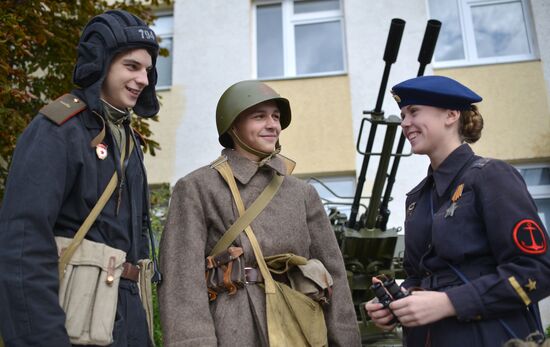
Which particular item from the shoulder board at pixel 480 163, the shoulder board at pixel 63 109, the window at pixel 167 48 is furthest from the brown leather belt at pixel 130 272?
the window at pixel 167 48

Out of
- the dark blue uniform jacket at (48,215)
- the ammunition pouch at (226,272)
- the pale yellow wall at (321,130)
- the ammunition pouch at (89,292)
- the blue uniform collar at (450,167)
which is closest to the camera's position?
the dark blue uniform jacket at (48,215)

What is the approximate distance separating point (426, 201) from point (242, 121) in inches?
40.2

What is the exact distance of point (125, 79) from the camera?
238 cm

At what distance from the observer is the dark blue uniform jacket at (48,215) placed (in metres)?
1.82

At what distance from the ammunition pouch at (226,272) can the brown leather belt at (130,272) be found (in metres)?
0.40

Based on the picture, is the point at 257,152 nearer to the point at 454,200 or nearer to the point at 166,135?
the point at 454,200

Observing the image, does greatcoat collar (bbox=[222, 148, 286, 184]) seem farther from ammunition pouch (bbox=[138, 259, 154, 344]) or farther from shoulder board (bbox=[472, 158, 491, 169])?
shoulder board (bbox=[472, 158, 491, 169])

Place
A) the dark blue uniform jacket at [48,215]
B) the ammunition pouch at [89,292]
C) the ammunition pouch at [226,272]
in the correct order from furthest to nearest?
the ammunition pouch at [226,272]
the ammunition pouch at [89,292]
the dark blue uniform jacket at [48,215]

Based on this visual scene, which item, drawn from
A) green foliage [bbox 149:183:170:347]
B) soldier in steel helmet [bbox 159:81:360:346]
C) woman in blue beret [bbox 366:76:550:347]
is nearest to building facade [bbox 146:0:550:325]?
green foliage [bbox 149:183:170:347]

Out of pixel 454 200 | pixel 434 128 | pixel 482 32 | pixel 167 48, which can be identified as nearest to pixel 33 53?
pixel 167 48

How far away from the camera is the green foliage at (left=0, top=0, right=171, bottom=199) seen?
15.8 feet

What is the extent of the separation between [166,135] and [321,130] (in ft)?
7.45

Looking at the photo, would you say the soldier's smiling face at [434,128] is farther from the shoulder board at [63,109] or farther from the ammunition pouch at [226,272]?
the shoulder board at [63,109]

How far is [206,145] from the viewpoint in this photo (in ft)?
28.1
